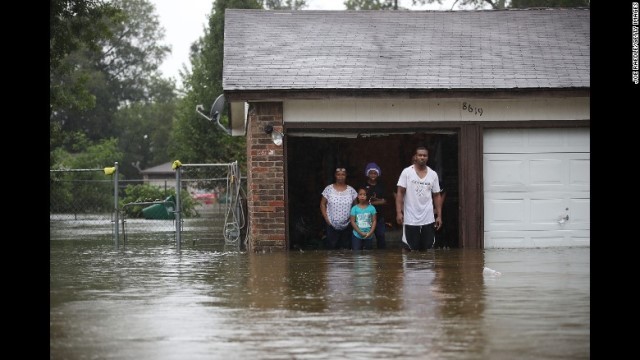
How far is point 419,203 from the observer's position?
17062 mm

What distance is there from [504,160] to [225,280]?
23.5 ft

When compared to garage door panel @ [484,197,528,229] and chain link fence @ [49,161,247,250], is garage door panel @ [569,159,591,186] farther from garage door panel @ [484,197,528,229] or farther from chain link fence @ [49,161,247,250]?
chain link fence @ [49,161,247,250]

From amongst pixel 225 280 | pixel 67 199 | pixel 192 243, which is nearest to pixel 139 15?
pixel 67 199

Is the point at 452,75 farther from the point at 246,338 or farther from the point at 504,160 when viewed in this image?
the point at 246,338

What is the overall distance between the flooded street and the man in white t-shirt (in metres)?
0.74

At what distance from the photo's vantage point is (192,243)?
21688mm

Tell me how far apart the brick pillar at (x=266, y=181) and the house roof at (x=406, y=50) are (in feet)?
2.00

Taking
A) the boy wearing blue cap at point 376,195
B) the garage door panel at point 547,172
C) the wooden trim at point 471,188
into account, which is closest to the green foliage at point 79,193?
the boy wearing blue cap at point 376,195

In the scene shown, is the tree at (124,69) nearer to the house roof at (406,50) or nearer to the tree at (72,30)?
the tree at (72,30)

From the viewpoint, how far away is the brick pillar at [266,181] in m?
18.1

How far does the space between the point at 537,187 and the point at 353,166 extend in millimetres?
6279

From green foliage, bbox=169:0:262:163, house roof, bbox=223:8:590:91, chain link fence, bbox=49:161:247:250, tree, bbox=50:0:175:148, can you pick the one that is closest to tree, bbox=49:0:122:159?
chain link fence, bbox=49:161:247:250

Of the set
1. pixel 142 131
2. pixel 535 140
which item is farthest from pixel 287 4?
pixel 535 140

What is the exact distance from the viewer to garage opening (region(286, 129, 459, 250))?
64.7ft
